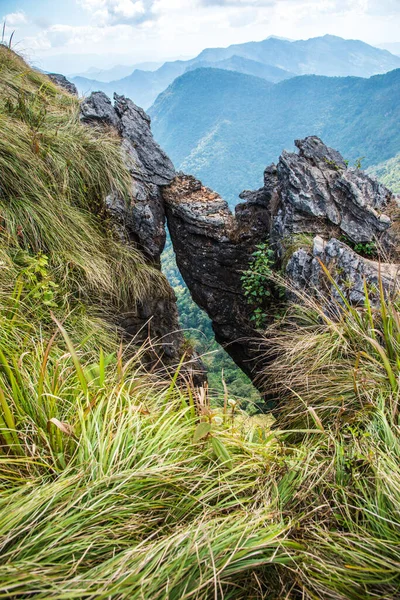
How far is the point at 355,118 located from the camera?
567 ft

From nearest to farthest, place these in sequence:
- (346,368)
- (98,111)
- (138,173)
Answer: (346,368) < (138,173) < (98,111)

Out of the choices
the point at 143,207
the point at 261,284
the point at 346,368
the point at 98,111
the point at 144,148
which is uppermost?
the point at 98,111

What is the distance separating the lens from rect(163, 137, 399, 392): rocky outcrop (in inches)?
197

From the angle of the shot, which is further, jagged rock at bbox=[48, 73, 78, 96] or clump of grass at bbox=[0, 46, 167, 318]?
jagged rock at bbox=[48, 73, 78, 96]

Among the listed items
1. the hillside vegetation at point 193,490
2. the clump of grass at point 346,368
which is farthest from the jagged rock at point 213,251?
the hillside vegetation at point 193,490

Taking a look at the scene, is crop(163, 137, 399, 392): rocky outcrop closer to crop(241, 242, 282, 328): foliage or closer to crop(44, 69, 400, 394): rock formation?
crop(44, 69, 400, 394): rock formation

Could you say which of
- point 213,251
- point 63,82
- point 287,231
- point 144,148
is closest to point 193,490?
point 287,231

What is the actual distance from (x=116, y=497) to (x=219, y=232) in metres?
5.48

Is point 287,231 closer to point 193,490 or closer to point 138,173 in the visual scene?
point 138,173

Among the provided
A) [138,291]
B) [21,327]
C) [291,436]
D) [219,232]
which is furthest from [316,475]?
[219,232]

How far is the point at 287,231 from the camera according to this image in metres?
5.80

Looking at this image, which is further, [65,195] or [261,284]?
[261,284]

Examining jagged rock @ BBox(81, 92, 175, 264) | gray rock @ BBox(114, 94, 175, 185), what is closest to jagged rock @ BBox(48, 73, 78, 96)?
jagged rock @ BBox(81, 92, 175, 264)

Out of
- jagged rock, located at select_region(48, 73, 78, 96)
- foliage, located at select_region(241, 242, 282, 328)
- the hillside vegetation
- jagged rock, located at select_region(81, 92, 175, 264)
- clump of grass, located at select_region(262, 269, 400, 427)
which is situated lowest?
the hillside vegetation
